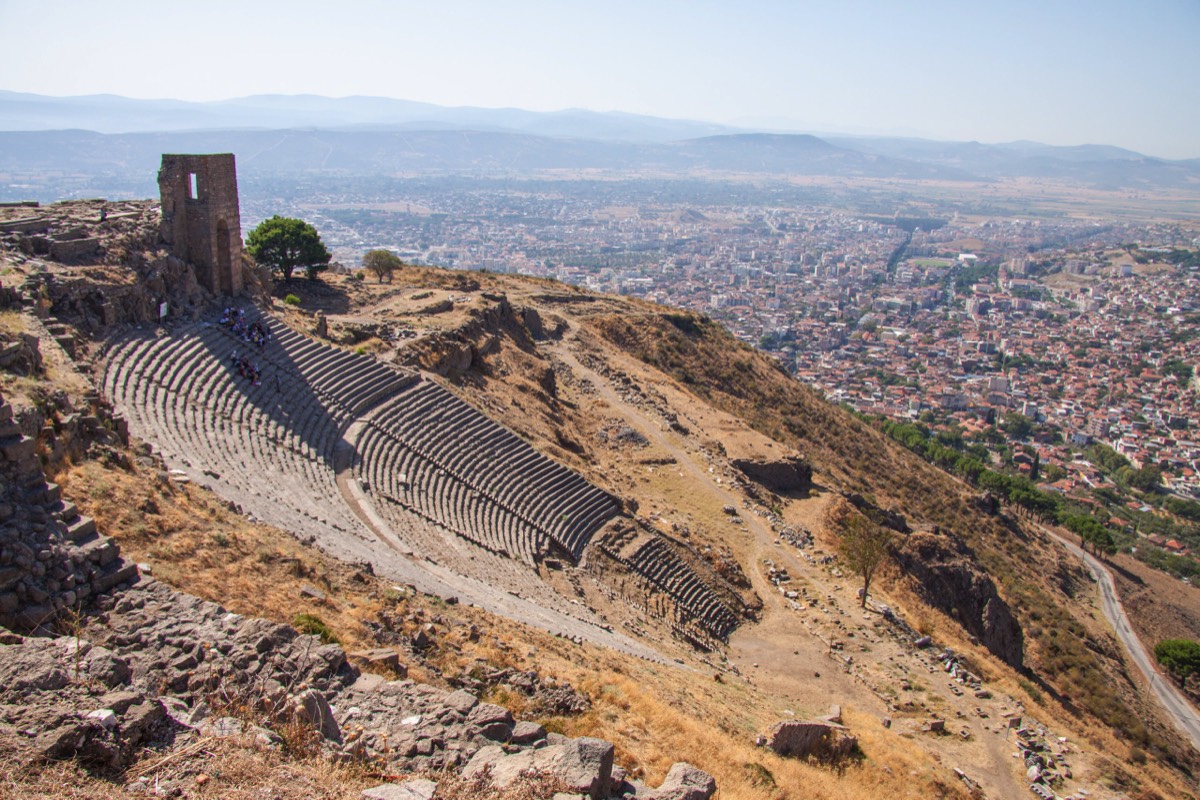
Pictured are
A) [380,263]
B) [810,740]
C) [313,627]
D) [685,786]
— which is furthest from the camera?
[380,263]

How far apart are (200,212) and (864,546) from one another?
2250cm

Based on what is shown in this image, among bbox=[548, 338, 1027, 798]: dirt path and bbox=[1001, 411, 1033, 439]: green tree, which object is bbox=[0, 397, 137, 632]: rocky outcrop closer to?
bbox=[548, 338, 1027, 798]: dirt path

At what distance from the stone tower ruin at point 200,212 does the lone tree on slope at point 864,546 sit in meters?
21.3

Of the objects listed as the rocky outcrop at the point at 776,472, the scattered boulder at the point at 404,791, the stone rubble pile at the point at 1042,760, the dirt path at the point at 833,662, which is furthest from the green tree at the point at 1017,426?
the scattered boulder at the point at 404,791

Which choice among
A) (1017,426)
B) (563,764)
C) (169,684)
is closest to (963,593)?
(563,764)

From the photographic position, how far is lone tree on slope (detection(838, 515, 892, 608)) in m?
24.0

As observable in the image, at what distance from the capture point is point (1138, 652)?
37375mm

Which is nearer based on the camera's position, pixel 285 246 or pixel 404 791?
pixel 404 791

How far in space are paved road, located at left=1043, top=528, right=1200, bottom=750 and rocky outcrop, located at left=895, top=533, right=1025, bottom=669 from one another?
7842 millimetres

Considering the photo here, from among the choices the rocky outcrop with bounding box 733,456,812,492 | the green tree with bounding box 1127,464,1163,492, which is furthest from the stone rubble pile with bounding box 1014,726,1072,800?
the green tree with bounding box 1127,464,1163,492

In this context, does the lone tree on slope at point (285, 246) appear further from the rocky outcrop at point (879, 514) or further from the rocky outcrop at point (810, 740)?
the rocky outcrop at point (810, 740)

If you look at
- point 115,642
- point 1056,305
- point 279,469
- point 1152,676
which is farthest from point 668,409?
point 1056,305

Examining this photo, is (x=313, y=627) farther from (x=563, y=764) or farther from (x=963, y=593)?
(x=963, y=593)

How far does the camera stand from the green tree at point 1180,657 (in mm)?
34781
